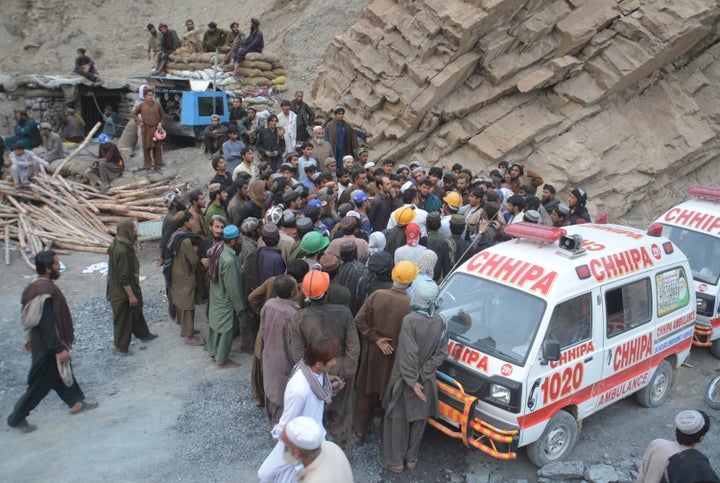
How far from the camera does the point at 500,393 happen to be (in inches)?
200

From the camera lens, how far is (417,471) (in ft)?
18.1

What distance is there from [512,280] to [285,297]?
218cm

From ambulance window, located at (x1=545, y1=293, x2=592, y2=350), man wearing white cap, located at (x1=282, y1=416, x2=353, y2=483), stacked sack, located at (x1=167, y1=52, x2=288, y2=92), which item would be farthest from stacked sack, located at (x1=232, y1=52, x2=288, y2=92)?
man wearing white cap, located at (x1=282, y1=416, x2=353, y2=483)

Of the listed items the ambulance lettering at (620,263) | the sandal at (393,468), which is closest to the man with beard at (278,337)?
the sandal at (393,468)

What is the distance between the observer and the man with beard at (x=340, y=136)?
12922mm

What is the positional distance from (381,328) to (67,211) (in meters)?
9.08

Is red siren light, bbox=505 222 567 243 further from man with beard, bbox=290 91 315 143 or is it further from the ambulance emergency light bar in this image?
man with beard, bbox=290 91 315 143

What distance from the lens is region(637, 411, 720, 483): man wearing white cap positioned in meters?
3.91

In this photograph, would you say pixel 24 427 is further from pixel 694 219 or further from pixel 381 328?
pixel 694 219

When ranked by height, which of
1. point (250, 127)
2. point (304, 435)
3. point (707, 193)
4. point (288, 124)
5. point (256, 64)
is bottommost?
point (304, 435)

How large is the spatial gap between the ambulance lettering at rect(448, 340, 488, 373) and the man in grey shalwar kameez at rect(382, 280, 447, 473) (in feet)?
0.72

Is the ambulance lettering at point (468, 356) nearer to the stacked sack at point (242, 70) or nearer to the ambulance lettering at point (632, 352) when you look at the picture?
the ambulance lettering at point (632, 352)

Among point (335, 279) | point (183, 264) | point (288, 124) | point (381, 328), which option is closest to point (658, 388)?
point (381, 328)

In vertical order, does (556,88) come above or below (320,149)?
above
